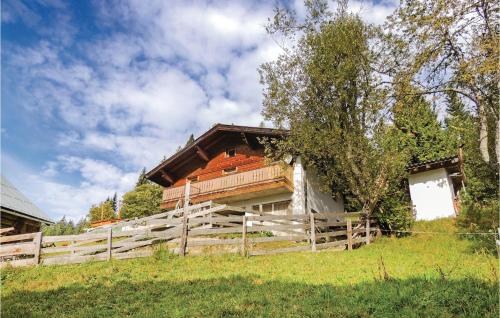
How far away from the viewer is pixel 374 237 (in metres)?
19.0

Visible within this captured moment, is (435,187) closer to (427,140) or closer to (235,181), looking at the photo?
(235,181)

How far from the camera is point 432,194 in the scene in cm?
2439

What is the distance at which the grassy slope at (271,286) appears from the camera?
720 centimetres

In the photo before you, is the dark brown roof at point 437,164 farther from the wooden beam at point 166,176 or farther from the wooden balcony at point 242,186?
the wooden beam at point 166,176

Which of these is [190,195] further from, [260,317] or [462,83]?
[260,317]

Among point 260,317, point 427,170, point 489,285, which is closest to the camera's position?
point 260,317

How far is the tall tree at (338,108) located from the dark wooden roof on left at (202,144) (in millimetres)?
2554

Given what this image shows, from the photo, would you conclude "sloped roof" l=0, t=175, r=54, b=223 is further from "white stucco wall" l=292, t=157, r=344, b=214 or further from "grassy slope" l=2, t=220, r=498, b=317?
"white stucco wall" l=292, t=157, r=344, b=214

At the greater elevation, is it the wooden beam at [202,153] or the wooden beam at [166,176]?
the wooden beam at [202,153]

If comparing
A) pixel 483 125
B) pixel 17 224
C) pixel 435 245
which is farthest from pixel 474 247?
pixel 17 224

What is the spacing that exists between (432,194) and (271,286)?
18.7 metres

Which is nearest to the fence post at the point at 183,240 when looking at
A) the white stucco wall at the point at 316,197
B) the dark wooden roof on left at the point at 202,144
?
the dark wooden roof on left at the point at 202,144

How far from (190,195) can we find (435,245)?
54.5 ft

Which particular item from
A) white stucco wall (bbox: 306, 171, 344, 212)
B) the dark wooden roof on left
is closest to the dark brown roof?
white stucco wall (bbox: 306, 171, 344, 212)
